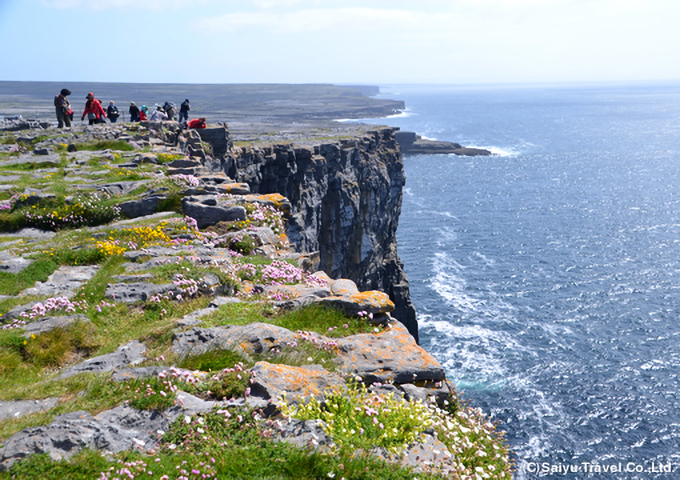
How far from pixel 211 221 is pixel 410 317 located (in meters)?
48.9

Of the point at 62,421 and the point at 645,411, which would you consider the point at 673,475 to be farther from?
the point at 62,421

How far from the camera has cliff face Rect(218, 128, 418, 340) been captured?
58484 millimetres

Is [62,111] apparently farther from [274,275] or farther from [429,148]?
[429,148]

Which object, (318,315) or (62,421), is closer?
(62,421)

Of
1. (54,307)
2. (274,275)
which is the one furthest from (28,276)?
(274,275)

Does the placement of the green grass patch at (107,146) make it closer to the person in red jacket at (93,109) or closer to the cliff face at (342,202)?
the person in red jacket at (93,109)

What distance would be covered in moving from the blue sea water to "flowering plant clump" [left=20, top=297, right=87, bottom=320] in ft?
94.6

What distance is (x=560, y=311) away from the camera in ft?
204

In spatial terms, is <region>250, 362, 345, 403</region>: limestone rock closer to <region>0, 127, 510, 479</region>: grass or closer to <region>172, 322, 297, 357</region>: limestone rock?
<region>0, 127, 510, 479</region>: grass

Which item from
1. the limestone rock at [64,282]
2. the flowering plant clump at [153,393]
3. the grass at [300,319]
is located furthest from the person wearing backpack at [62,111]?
the flowering plant clump at [153,393]

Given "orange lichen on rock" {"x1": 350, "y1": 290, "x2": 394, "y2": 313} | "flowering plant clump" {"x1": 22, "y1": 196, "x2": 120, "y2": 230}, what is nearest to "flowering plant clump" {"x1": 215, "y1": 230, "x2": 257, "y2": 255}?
"flowering plant clump" {"x1": 22, "y1": 196, "x2": 120, "y2": 230}

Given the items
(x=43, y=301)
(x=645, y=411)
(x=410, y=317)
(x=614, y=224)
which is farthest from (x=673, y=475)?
(x=614, y=224)

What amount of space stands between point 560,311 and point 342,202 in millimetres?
30713

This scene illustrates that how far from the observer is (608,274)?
2813 inches
